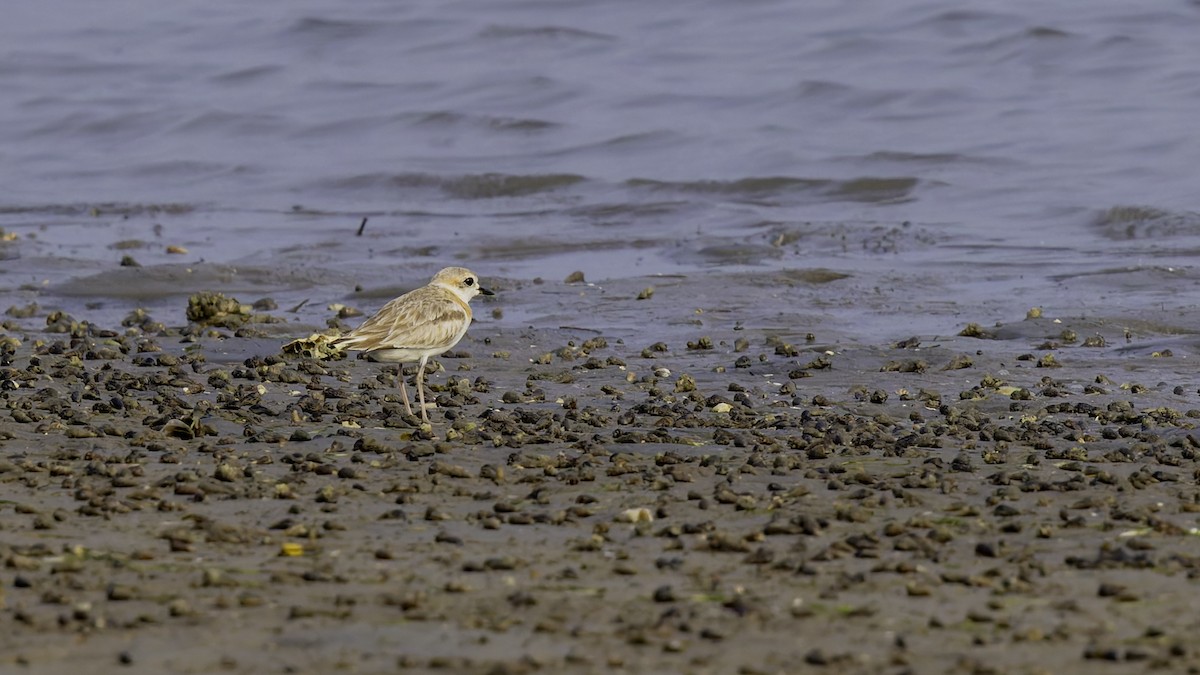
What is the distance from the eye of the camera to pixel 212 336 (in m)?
12.4

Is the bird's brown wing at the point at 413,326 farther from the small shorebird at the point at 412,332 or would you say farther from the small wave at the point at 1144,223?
the small wave at the point at 1144,223

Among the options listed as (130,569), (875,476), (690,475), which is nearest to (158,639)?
(130,569)

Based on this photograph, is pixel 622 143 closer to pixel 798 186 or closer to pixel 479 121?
pixel 479 121

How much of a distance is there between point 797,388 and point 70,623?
5.95 m

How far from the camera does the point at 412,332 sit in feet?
31.6

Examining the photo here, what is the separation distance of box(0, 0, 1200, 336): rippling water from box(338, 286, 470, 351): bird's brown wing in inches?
235

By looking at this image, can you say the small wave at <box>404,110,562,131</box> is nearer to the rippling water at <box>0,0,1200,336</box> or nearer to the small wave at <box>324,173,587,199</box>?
the rippling water at <box>0,0,1200,336</box>

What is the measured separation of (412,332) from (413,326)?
0.15 feet

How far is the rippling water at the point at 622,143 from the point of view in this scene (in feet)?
58.6

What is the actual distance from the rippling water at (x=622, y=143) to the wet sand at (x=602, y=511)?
185 inches

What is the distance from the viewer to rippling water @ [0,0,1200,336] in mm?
17859

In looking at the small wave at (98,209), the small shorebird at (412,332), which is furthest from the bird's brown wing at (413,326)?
the small wave at (98,209)

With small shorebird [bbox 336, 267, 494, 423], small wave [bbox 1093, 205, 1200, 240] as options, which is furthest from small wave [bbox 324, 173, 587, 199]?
small shorebird [bbox 336, 267, 494, 423]

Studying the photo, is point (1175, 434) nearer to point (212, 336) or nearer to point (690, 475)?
point (690, 475)
